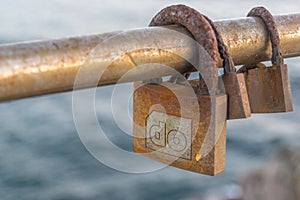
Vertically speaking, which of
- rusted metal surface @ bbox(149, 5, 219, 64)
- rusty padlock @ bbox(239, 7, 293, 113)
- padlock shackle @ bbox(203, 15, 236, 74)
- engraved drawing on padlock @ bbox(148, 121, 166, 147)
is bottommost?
engraved drawing on padlock @ bbox(148, 121, 166, 147)

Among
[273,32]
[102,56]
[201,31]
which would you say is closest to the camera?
[102,56]

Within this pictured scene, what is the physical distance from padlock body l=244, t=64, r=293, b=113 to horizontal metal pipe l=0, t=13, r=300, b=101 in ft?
0.11

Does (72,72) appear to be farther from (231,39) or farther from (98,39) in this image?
(231,39)

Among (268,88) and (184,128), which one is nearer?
(184,128)

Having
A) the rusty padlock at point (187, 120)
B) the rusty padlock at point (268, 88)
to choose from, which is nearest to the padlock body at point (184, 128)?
the rusty padlock at point (187, 120)

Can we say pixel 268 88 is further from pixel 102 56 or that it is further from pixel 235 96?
pixel 102 56

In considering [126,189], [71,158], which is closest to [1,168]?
[71,158]

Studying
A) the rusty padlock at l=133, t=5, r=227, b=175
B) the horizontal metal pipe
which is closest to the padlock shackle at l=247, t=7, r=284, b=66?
the horizontal metal pipe

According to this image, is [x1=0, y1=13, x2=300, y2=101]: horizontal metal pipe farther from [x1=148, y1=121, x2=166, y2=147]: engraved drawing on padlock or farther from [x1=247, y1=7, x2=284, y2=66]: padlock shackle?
[x1=148, y1=121, x2=166, y2=147]: engraved drawing on padlock

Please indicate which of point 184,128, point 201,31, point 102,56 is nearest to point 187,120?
point 184,128

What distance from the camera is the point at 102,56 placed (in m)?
0.78

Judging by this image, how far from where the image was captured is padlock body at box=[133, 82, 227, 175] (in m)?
0.96

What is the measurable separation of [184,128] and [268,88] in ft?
0.64

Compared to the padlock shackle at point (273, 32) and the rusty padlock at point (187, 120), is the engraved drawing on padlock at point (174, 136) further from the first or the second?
the padlock shackle at point (273, 32)
